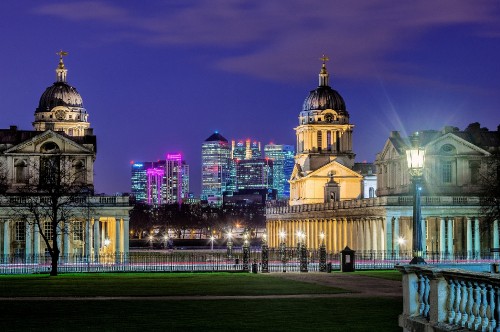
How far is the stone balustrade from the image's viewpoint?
22.4 meters

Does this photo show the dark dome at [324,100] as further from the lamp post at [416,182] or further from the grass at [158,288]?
the lamp post at [416,182]

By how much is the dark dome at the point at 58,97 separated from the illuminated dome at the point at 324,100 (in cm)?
3830

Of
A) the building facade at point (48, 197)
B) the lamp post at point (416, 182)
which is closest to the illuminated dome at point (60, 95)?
the building facade at point (48, 197)

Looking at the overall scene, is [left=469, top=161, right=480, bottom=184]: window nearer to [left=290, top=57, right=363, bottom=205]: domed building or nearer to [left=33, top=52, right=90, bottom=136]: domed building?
[left=290, top=57, right=363, bottom=205]: domed building

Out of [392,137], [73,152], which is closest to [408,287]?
[73,152]

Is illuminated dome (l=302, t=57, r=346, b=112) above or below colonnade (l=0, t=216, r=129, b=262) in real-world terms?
above

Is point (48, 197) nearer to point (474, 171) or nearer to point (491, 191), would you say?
point (491, 191)

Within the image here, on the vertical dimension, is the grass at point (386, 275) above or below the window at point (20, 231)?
below

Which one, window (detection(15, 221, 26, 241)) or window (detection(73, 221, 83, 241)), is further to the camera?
window (detection(15, 221, 26, 241))

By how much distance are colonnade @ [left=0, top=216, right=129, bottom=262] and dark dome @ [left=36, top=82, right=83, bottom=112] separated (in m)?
47.2

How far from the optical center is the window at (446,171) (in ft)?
479

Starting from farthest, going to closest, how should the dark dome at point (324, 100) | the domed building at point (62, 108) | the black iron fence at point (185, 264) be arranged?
the dark dome at point (324, 100), the domed building at point (62, 108), the black iron fence at point (185, 264)

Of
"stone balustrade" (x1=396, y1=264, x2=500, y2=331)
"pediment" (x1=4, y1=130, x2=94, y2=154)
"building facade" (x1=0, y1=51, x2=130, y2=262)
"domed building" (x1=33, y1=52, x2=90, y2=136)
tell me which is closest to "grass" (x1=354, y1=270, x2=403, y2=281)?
"stone balustrade" (x1=396, y1=264, x2=500, y2=331)

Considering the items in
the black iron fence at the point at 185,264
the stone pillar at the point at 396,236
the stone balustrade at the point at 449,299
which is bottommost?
the black iron fence at the point at 185,264
